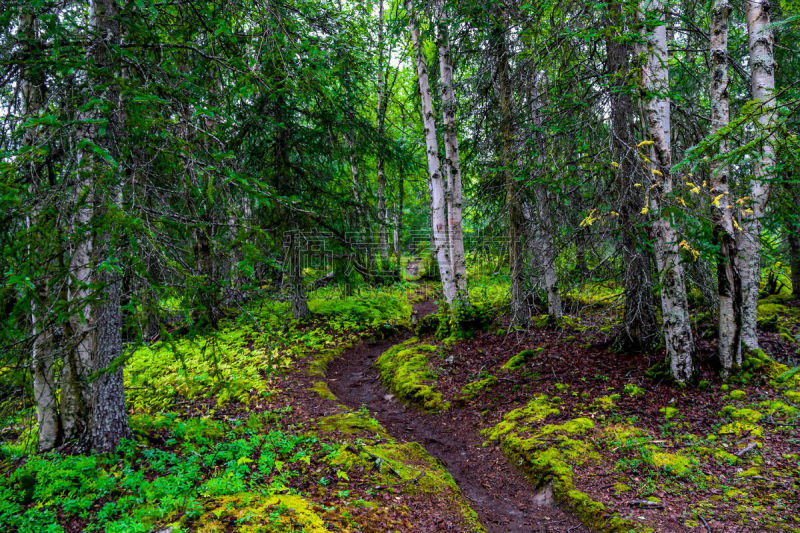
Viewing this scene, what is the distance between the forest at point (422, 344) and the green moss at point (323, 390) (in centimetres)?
6

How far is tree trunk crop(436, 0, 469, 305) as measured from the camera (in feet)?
31.7

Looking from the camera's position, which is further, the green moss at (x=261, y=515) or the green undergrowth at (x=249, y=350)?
the green undergrowth at (x=249, y=350)

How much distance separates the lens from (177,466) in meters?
4.52

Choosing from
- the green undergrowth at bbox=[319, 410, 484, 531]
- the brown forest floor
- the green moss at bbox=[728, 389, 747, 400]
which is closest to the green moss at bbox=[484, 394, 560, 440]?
the brown forest floor

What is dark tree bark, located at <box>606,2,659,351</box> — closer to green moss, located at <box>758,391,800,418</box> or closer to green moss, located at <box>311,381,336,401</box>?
green moss, located at <box>758,391,800,418</box>

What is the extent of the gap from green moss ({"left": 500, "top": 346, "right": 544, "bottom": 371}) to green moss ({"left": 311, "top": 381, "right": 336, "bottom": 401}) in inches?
143

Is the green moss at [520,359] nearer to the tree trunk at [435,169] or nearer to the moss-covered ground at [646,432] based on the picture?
the moss-covered ground at [646,432]

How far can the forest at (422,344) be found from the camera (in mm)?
3750

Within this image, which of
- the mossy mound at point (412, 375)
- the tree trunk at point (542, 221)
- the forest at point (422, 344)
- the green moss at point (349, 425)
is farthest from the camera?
the mossy mound at point (412, 375)

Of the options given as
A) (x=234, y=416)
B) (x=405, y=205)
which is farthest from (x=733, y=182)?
(x=405, y=205)

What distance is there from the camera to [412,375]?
28.6ft

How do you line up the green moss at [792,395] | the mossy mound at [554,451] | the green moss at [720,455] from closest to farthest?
the mossy mound at [554,451]
the green moss at [720,455]
the green moss at [792,395]

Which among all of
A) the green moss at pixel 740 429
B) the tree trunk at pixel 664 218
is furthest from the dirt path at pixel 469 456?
the tree trunk at pixel 664 218

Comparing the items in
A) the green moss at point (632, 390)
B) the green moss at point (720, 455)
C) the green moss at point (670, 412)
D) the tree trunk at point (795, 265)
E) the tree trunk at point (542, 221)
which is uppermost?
the tree trunk at point (542, 221)
